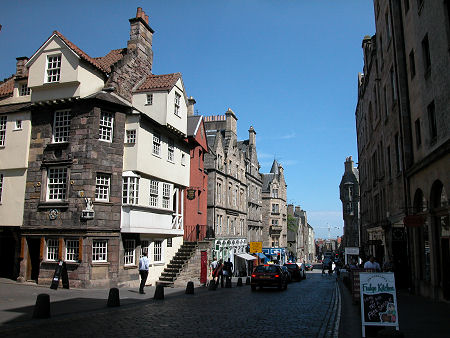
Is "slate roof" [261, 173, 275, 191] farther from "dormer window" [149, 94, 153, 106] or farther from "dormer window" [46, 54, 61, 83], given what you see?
"dormer window" [46, 54, 61, 83]

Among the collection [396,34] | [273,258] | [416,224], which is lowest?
[273,258]

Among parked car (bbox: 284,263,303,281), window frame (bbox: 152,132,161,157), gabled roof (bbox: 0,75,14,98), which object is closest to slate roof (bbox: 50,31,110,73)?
window frame (bbox: 152,132,161,157)

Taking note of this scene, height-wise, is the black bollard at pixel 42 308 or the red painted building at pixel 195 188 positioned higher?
the red painted building at pixel 195 188

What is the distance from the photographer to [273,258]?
60.4m

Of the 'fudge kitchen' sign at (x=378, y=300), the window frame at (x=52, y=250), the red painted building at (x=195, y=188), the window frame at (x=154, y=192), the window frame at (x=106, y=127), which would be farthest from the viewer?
the red painted building at (x=195, y=188)

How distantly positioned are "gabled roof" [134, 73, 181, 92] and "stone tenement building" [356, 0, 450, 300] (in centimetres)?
1292

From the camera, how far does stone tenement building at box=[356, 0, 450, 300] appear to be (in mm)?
14672

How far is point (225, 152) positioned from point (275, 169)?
34618mm

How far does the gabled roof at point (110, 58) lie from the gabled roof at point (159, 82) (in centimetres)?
212

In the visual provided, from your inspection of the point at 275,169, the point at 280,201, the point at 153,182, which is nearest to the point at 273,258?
the point at 280,201

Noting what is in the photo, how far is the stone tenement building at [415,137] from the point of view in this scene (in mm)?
14672

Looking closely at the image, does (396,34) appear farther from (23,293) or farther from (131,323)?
(23,293)

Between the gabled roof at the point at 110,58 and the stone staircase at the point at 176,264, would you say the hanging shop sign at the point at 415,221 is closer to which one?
the stone staircase at the point at 176,264

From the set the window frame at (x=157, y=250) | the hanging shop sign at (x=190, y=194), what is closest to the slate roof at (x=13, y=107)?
the window frame at (x=157, y=250)
